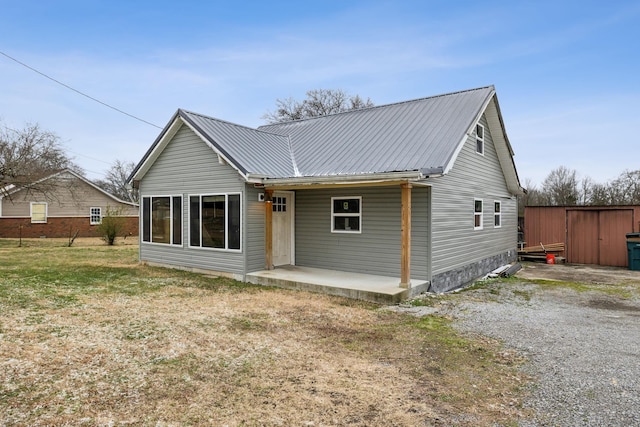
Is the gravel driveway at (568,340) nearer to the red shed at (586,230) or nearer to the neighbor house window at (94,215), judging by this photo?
the red shed at (586,230)

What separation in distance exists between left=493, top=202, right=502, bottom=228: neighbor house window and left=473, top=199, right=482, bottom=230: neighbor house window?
1.65 m

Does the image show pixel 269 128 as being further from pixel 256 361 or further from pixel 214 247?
pixel 256 361

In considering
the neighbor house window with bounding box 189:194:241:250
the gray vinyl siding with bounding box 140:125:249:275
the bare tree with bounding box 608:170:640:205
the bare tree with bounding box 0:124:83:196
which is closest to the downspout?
the gray vinyl siding with bounding box 140:125:249:275

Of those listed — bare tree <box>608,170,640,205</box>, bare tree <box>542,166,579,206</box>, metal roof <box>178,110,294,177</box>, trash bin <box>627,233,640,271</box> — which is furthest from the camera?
bare tree <box>542,166,579,206</box>

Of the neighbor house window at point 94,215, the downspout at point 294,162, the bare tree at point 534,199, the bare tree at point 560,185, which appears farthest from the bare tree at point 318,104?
the downspout at point 294,162

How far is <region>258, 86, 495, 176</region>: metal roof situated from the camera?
9.30 metres

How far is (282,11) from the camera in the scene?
50.3ft

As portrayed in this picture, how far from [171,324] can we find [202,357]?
1619mm

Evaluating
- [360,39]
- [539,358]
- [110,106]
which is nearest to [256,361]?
[539,358]

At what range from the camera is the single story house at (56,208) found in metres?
24.3

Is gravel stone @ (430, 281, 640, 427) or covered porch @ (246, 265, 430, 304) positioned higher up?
covered porch @ (246, 265, 430, 304)

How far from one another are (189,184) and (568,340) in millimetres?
9468

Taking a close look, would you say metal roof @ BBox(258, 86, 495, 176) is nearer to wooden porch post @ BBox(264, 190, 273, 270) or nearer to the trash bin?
wooden porch post @ BBox(264, 190, 273, 270)

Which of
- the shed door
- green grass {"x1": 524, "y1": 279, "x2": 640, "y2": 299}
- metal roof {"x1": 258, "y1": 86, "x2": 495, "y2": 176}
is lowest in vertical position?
green grass {"x1": 524, "y1": 279, "x2": 640, "y2": 299}
